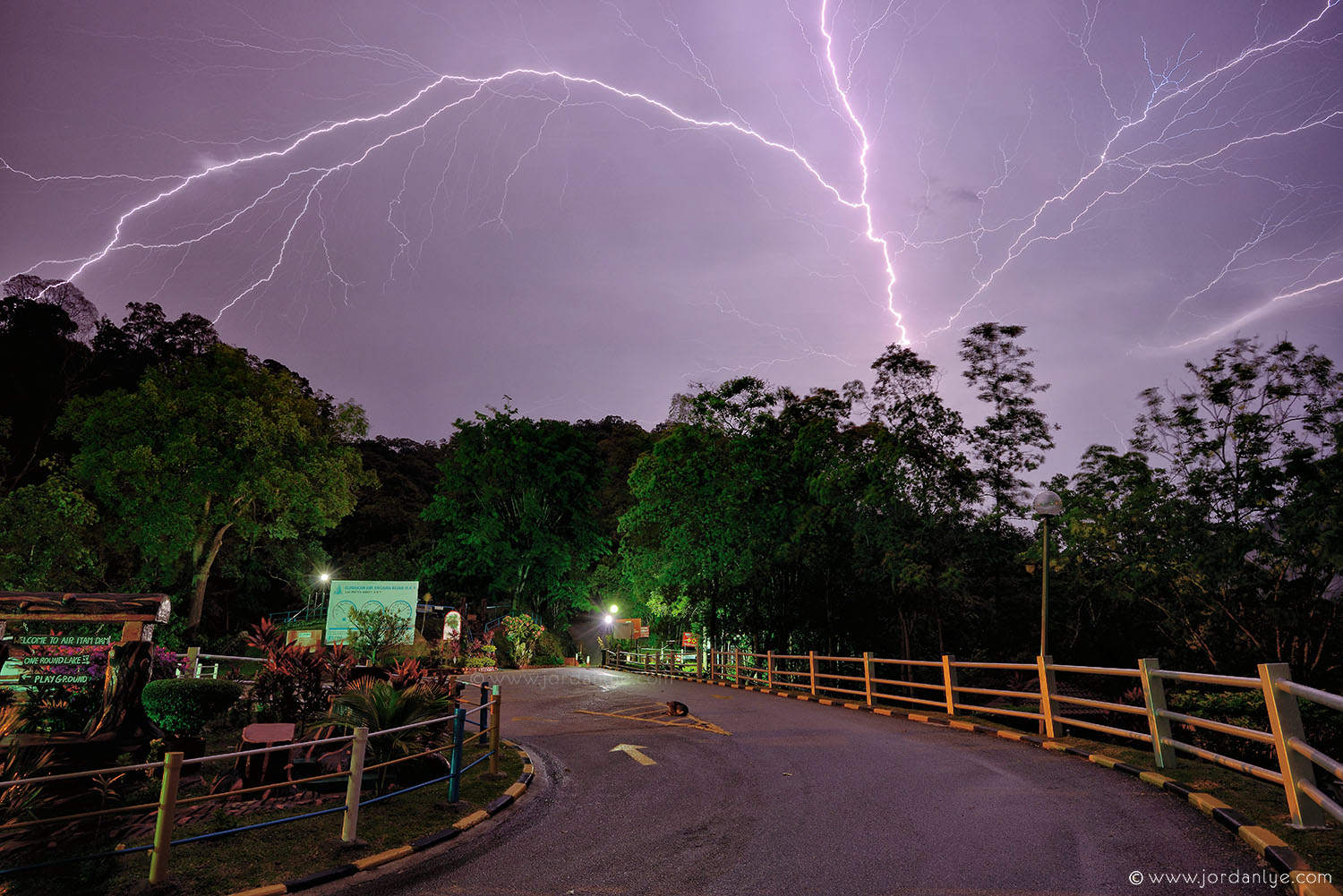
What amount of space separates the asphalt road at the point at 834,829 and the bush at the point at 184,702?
14.8ft

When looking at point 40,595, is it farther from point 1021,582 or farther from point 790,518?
point 1021,582

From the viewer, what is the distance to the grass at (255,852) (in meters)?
5.17

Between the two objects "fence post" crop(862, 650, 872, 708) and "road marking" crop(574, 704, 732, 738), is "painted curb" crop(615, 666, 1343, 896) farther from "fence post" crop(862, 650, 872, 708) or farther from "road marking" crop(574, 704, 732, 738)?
"road marking" crop(574, 704, 732, 738)

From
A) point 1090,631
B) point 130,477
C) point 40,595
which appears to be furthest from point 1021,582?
point 130,477

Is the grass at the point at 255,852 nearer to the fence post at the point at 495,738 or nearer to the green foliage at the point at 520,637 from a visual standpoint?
the fence post at the point at 495,738

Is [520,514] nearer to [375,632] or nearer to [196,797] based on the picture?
[375,632]

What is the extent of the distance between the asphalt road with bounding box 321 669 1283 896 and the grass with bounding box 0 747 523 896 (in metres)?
0.56

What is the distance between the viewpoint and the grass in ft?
17.0

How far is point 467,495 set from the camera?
47.2m

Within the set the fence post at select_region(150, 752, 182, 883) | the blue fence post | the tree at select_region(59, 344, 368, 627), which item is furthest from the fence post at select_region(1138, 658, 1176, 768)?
the tree at select_region(59, 344, 368, 627)

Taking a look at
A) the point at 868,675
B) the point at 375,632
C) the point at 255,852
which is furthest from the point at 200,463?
the point at 255,852

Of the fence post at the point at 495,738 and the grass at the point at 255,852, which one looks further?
the fence post at the point at 495,738

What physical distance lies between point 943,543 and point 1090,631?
7.91 metres

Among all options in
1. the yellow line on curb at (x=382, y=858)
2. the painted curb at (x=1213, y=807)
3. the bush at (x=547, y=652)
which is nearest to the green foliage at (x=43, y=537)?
the bush at (x=547, y=652)
